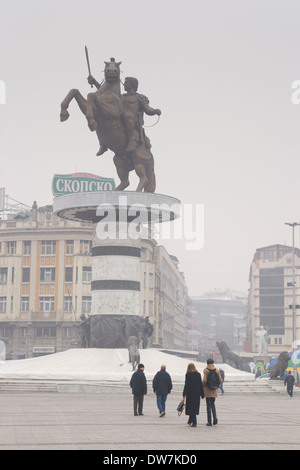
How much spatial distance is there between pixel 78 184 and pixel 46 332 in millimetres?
19643

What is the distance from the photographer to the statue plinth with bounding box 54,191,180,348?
40.7 m

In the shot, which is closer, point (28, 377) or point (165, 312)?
point (28, 377)

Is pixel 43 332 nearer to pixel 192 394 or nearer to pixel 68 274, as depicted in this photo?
pixel 68 274

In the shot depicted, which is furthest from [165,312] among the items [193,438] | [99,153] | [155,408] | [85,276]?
[193,438]

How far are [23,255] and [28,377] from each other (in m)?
60.1

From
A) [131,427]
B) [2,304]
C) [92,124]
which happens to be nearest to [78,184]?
[2,304]

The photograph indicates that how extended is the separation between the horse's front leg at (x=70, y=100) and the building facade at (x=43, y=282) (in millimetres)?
51908

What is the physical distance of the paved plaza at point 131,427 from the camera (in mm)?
14406

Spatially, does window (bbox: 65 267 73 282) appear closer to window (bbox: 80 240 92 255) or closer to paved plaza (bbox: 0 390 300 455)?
window (bbox: 80 240 92 255)

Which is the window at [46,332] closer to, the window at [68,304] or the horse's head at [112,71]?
the window at [68,304]
